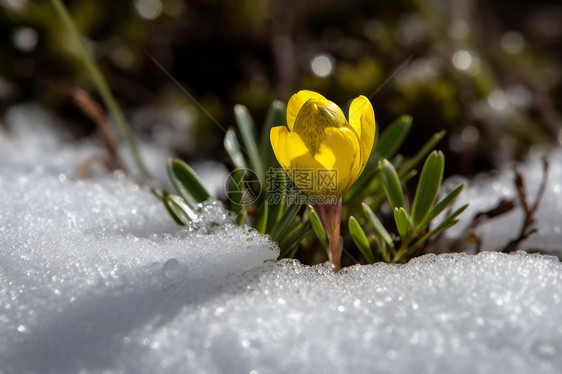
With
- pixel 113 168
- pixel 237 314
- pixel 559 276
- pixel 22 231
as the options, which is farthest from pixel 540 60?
pixel 22 231

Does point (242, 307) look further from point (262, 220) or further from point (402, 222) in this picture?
point (402, 222)

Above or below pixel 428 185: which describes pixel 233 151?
above

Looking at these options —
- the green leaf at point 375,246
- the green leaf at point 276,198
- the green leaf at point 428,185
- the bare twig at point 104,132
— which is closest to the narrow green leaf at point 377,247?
the green leaf at point 375,246

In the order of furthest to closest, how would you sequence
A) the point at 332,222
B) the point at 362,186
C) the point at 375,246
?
the point at 362,186, the point at 375,246, the point at 332,222

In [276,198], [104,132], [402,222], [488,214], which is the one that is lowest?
[488,214]

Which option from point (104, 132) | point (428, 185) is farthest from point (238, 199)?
point (104, 132)

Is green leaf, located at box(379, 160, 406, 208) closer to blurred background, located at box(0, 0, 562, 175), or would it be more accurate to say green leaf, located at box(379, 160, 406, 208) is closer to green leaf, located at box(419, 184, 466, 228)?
green leaf, located at box(419, 184, 466, 228)

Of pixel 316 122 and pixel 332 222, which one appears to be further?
pixel 332 222

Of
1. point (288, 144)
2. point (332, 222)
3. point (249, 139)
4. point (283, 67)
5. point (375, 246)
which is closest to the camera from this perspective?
point (288, 144)
